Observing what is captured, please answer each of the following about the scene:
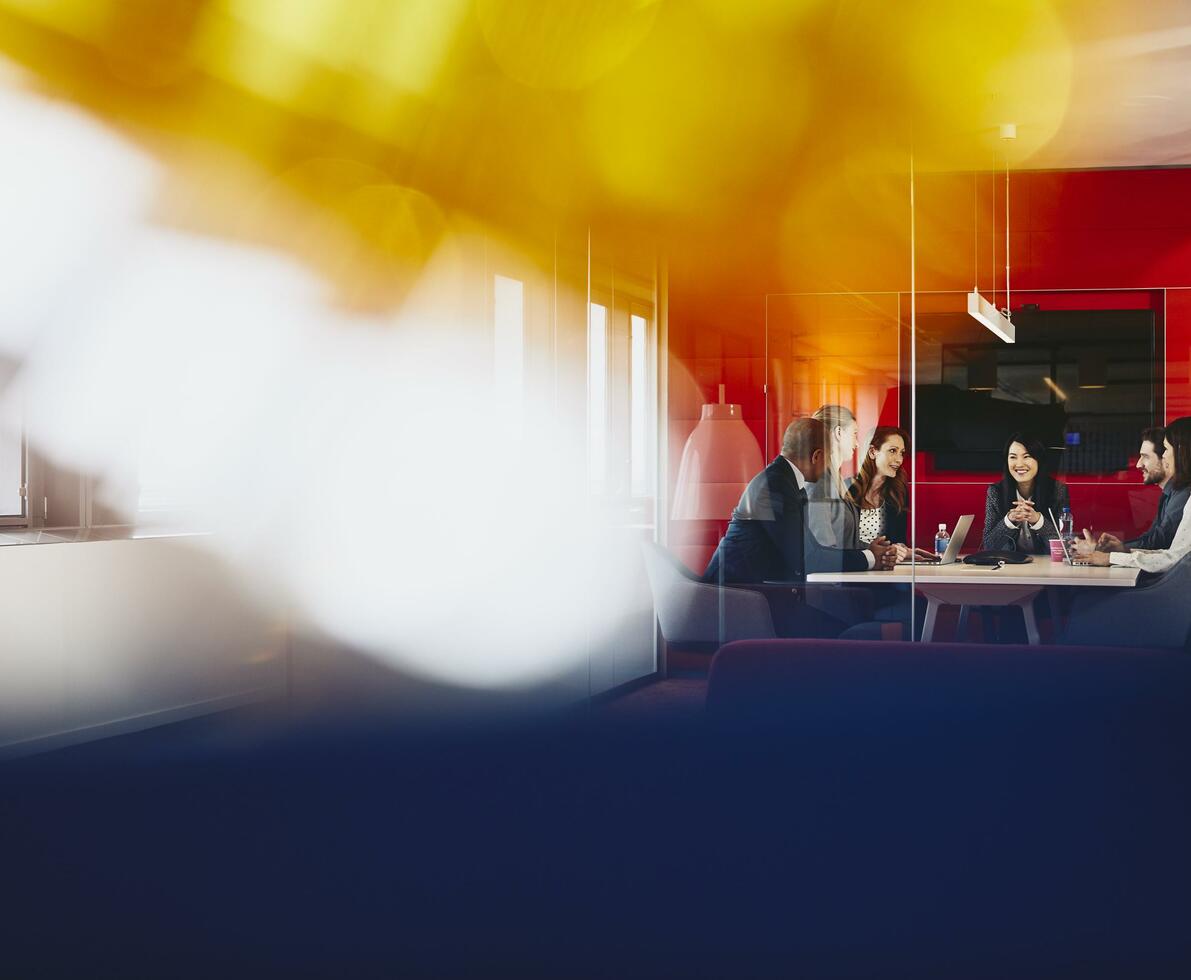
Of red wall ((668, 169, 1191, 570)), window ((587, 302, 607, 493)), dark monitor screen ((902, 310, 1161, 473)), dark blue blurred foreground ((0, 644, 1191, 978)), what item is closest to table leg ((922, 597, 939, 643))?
dark monitor screen ((902, 310, 1161, 473))

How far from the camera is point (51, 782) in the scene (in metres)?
4.22

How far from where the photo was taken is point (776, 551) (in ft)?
17.5

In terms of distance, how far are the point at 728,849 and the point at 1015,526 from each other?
4.20m

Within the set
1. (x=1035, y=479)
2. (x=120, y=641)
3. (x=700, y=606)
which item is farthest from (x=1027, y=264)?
(x=120, y=641)

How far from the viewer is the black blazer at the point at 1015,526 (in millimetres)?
5367

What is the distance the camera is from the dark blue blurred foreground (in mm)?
1488

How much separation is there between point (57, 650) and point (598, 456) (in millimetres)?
2796

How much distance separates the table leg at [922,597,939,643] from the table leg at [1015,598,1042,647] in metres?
0.37

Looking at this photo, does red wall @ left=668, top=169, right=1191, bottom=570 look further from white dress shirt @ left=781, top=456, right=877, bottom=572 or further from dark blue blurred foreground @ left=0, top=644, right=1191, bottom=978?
dark blue blurred foreground @ left=0, top=644, right=1191, bottom=978

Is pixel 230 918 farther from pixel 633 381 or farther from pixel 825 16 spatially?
pixel 633 381

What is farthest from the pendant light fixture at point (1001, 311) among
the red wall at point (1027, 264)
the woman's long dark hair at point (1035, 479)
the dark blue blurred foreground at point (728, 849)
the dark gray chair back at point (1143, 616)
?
the dark blue blurred foreground at point (728, 849)

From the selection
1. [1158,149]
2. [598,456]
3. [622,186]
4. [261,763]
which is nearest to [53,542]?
[261,763]

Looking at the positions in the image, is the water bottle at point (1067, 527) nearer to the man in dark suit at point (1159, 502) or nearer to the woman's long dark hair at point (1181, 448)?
the man in dark suit at point (1159, 502)

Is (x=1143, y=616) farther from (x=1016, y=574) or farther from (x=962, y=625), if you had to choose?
(x=962, y=625)
